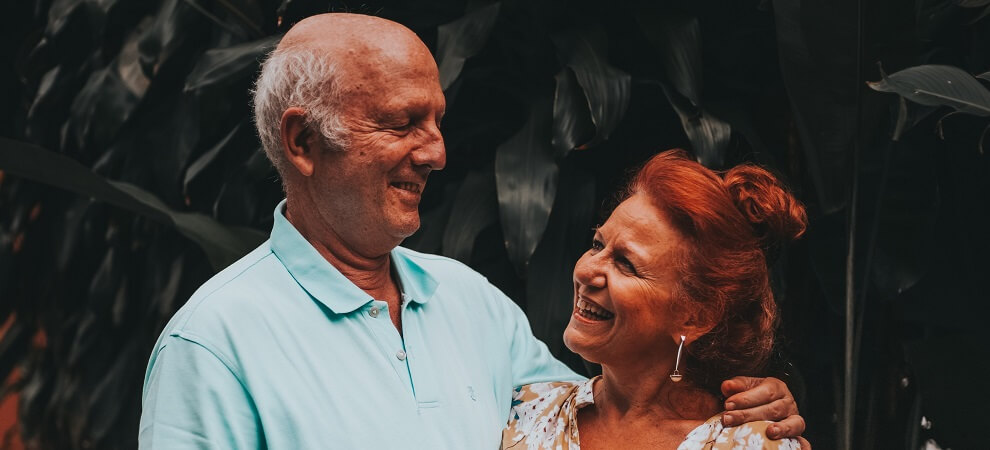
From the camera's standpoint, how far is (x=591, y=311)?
5.32 feet

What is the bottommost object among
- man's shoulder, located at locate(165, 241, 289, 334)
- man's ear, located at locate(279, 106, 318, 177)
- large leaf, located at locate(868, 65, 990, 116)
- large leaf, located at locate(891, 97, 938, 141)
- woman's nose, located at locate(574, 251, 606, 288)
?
woman's nose, located at locate(574, 251, 606, 288)

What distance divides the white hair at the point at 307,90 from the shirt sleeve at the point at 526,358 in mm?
549

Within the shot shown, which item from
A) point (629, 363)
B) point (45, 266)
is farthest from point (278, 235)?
point (45, 266)

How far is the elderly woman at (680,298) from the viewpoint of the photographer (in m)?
1.56

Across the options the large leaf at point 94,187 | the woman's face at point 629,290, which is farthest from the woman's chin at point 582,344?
the large leaf at point 94,187

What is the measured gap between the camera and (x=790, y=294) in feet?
8.00

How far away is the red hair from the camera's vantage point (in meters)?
1.56

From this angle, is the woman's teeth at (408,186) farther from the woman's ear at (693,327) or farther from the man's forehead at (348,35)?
the woman's ear at (693,327)

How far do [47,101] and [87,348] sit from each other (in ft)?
2.29

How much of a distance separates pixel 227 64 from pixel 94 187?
484mm

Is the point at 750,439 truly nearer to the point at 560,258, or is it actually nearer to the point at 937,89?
the point at 937,89

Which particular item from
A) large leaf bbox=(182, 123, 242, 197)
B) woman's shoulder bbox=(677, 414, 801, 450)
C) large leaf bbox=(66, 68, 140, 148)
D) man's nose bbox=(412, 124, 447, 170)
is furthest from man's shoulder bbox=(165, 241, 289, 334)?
large leaf bbox=(66, 68, 140, 148)

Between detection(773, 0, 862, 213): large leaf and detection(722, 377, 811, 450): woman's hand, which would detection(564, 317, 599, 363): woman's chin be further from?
detection(773, 0, 862, 213): large leaf

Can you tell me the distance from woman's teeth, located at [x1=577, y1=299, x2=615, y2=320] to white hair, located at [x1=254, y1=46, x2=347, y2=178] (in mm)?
440
